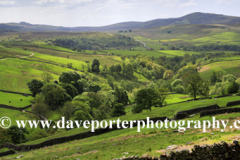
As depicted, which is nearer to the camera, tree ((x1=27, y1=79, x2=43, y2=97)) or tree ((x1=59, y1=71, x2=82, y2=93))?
tree ((x1=27, y1=79, x2=43, y2=97))

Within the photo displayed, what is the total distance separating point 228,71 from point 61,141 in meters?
161

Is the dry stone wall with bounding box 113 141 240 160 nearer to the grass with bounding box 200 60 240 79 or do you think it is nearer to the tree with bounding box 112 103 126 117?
the tree with bounding box 112 103 126 117

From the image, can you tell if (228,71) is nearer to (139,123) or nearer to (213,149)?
(139,123)

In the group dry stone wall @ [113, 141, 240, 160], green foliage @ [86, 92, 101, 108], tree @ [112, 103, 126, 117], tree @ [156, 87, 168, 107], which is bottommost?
green foliage @ [86, 92, 101, 108]

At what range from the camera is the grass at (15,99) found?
8653 centimetres

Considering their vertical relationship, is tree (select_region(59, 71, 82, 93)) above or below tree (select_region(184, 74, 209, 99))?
below

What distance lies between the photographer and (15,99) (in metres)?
91.9

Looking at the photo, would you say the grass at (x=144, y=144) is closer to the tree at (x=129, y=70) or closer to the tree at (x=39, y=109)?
the tree at (x=39, y=109)

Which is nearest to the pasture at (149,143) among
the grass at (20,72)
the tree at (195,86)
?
the tree at (195,86)

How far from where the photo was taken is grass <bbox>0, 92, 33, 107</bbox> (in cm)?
8653

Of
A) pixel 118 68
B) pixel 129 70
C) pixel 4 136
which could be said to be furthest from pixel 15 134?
pixel 129 70

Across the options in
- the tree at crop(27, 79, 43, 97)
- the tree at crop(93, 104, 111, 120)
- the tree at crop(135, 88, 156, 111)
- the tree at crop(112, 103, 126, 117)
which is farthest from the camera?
the tree at crop(27, 79, 43, 97)

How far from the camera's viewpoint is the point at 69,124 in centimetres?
5897

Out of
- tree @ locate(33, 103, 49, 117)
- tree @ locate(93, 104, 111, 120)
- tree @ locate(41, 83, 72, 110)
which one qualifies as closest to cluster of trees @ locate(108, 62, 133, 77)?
tree @ locate(41, 83, 72, 110)
